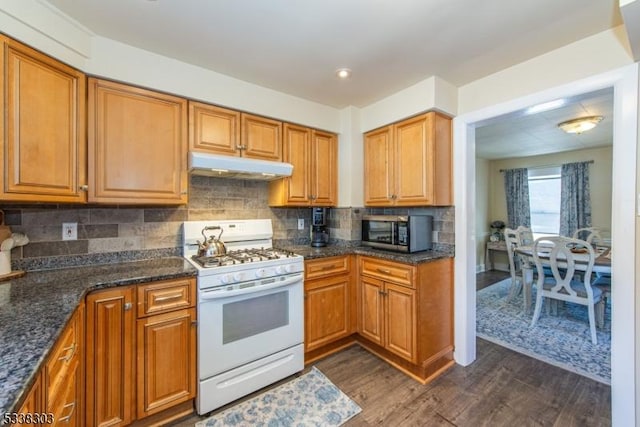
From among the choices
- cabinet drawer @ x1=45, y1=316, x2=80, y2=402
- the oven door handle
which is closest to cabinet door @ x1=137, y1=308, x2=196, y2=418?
the oven door handle

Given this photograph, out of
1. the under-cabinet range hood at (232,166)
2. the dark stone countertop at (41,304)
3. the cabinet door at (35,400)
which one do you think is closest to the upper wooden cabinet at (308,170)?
the under-cabinet range hood at (232,166)

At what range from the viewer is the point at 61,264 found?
6.03 ft

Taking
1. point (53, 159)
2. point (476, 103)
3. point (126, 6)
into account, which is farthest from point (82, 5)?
point (476, 103)

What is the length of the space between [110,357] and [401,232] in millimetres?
2186

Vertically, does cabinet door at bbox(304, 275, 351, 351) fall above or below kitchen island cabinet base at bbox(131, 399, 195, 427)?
above

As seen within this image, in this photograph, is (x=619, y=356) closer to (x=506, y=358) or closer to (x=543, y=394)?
(x=543, y=394)

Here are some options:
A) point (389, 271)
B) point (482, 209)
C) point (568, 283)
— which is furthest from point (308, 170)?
point (482, 209)

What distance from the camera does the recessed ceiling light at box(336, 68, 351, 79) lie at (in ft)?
6.95

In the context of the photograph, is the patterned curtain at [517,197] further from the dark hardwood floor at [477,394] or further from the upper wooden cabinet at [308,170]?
the upper wooden cabinet at [308,170]

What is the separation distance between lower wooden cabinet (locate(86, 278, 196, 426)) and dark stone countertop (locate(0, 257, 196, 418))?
103 millimetres

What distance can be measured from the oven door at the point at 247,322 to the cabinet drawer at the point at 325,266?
Result: 5.8 inches

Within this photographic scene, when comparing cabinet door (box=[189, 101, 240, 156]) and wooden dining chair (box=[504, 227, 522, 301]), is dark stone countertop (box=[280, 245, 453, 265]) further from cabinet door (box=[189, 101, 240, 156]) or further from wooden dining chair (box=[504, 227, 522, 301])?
wooden dining chair (box=[504, 227, 522, 301])

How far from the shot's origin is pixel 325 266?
8.01 feet

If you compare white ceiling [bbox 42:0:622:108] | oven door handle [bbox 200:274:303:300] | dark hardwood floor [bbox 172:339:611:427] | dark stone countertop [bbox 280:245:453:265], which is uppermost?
white ceiling [bbox 42:0:622:108]
